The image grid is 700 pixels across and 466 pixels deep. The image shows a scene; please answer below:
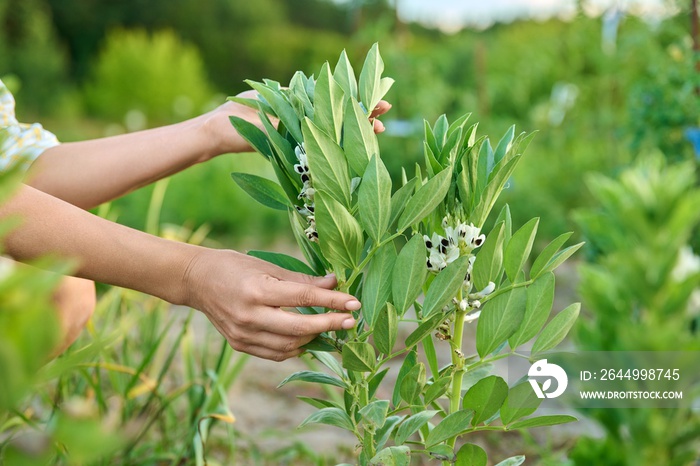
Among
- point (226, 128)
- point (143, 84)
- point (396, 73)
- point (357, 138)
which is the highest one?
point (143, 84)

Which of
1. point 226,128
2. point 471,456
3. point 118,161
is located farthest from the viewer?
point 118,161

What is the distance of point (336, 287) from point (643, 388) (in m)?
0.44

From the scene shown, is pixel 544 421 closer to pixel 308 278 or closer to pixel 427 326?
pixel 427 326

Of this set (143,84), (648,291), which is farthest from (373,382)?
(143,84)

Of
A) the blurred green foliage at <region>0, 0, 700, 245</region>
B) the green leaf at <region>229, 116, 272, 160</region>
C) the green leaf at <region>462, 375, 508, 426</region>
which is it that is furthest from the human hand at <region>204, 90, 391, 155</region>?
the blurred green foliage at <region>0, 0, 700, 245</region>

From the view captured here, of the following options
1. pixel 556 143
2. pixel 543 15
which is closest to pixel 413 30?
pixel 543 15

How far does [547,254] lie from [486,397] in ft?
0.64

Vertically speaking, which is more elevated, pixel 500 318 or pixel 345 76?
pixel 345 76

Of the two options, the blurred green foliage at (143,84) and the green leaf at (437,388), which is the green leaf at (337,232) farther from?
the blurred green foliage at (143,84)

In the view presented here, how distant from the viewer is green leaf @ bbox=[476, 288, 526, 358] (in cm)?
89

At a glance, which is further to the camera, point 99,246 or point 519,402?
point 99,246

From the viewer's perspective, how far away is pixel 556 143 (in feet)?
13.8

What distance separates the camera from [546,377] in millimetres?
949

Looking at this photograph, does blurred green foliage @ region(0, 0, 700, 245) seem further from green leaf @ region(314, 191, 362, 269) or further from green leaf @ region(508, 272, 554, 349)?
green leaf @ region(314, 191, 362, 269)
